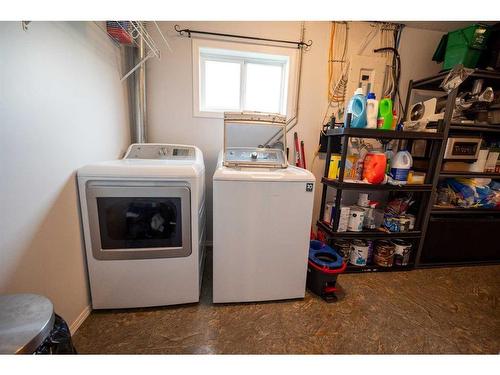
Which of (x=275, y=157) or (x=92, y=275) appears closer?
(x=92, y=275)

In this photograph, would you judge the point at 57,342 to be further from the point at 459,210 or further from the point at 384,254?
the point at 459,210

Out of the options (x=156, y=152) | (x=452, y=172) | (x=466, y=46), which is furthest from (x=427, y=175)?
(x=156, y=152)

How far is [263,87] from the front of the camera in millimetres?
2148

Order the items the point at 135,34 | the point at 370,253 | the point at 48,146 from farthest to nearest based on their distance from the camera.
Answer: the point at 370,253
the point at 135,34
the point at 48,146

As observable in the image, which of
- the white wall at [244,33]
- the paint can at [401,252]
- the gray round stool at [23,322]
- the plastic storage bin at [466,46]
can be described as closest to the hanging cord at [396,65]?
the white wall at [244,33]

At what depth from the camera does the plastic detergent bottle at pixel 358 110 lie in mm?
1630

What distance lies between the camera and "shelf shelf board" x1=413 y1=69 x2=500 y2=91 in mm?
1647

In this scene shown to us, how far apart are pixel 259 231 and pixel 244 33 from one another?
182 centimetres

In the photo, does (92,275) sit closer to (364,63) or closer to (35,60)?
(35,60)

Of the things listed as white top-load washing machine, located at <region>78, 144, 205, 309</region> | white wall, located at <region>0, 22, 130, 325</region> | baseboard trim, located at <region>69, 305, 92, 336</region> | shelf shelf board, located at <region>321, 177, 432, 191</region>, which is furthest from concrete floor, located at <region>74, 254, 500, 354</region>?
shelf shelf board, located at <region>321, 177, 432, 191</region>

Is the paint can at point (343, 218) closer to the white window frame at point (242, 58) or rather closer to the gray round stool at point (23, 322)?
the white window frame at point (242, 58)

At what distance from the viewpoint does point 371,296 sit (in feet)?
5.19

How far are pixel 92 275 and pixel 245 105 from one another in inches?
77.0
